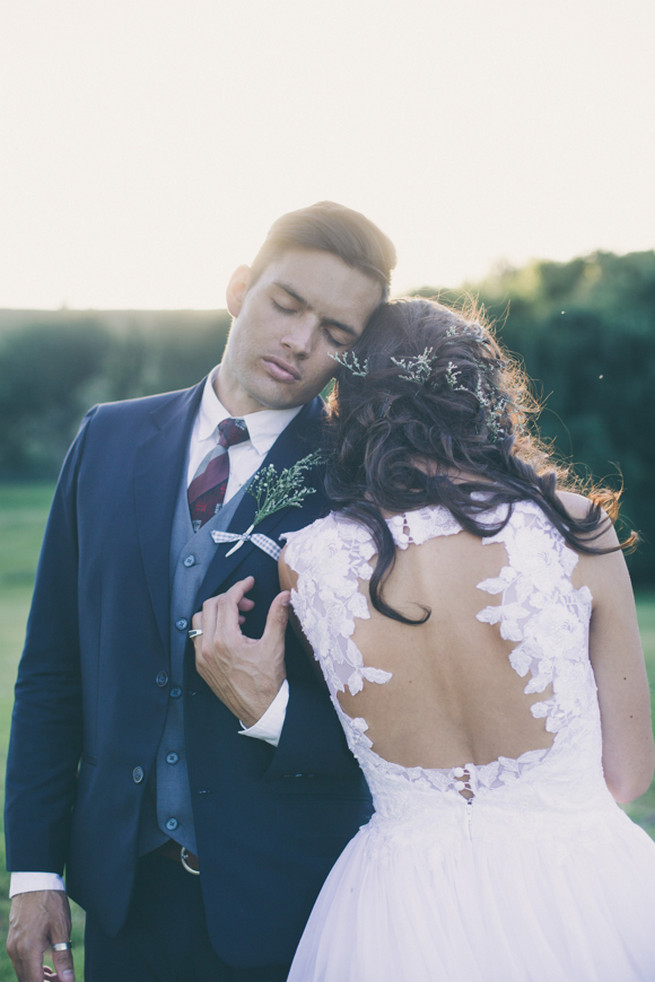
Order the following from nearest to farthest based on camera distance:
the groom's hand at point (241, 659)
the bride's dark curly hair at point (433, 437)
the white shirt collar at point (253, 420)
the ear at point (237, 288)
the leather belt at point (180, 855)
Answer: the bride's dark curly hair at point (433, 437) → the groom's hand at point (241, 659) → the leather belt at point (180, 855) → the white shirt collar at point (253, 420) → the ear at point (237, 288)

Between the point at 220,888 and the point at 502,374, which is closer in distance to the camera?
the point at 220,888

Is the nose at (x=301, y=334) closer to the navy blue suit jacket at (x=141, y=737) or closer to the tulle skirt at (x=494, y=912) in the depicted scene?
the navy blue suit jacket at (x=141, y=737)

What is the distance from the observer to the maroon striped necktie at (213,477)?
2127mm

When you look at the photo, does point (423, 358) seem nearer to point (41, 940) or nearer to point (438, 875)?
point (438, 875)

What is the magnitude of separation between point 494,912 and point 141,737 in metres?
0.90

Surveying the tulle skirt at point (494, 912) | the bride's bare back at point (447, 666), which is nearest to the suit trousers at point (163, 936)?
the tulle skirt at point (494, 912)

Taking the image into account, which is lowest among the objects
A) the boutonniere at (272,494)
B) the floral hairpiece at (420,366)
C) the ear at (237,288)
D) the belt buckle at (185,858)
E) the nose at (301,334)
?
the belt buckle at (185,858)

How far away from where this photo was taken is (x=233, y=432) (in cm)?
223

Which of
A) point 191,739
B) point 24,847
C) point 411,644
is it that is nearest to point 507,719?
point 411,644

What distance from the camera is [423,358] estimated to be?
188cm

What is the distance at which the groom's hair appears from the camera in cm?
221

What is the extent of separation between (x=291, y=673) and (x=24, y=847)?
0.83 m

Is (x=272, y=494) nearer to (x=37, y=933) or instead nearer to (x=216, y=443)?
(x=216, y=443)

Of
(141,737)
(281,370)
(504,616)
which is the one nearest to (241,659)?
(141,737)
